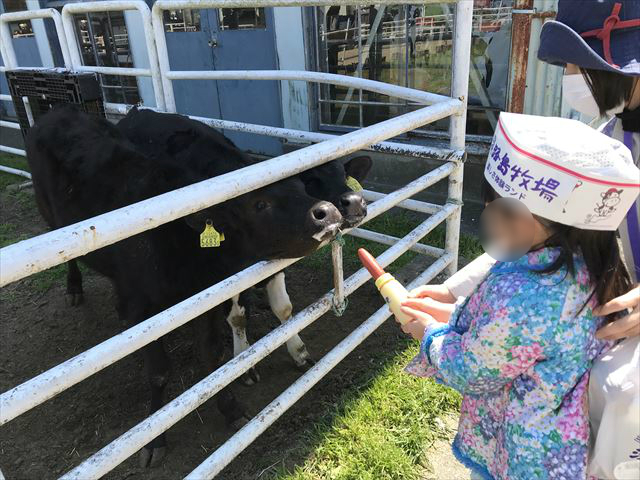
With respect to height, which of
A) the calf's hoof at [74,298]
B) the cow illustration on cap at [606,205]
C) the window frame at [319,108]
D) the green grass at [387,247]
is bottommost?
the calf's hoof at [74,298]

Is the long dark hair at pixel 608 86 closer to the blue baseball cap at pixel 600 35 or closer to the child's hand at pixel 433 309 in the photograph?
the blue baseball cap at pixel 600 35

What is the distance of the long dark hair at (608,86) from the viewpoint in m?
1.32

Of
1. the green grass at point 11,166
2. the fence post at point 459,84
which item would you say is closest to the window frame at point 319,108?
the fence post at point 459,84

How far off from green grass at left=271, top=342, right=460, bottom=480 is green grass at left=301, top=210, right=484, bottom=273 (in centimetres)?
136

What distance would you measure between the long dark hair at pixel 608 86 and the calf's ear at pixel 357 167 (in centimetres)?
173

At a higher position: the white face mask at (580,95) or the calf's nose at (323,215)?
the white face mask at (580,95)

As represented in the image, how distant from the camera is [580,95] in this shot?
1.53 metres

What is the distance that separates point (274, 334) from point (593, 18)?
57.0 inches

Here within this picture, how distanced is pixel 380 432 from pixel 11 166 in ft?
22.5

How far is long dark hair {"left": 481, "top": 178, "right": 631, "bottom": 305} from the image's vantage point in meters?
1.20

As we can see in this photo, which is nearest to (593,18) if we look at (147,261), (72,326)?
(147,261)

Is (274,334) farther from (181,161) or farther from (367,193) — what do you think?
(367,193)

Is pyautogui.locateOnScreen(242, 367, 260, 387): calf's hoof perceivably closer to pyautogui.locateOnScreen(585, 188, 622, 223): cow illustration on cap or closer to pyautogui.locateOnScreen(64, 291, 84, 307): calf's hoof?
pyautogui.locateOnScreen(64, 291, 84, 307): calf's hoof

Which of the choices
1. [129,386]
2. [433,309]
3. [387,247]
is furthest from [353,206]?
[387,247]
